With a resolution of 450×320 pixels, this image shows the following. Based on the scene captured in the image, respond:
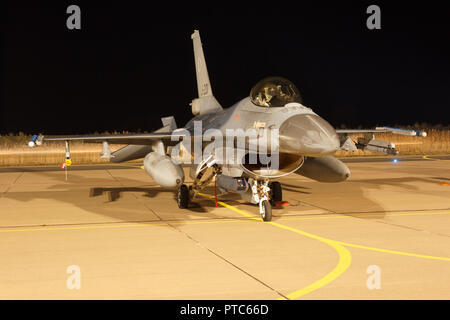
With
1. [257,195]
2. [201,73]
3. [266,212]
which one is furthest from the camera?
[201,73]

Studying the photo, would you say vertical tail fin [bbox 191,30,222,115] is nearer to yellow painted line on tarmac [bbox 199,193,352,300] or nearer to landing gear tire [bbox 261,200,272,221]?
landing gear tire [bbox 261,200,272,221]

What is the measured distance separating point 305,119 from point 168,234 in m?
3.19

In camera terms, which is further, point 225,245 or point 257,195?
point 257,195

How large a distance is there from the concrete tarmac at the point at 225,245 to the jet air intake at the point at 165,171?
2.37 feet

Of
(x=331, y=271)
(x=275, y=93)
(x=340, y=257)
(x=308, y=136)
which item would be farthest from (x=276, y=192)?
(x=331, y=271)

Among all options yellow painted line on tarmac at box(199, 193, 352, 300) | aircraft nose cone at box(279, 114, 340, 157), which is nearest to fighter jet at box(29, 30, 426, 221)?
aircraft nose cone at box(279, 114, 340, 157)

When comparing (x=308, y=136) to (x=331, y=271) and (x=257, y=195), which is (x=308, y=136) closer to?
(x=257, y=195)

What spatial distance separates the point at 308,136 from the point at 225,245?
2333 millimetres

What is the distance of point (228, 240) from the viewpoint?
9539 millimetres

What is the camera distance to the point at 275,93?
11.0 m

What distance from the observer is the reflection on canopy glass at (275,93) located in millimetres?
10933
